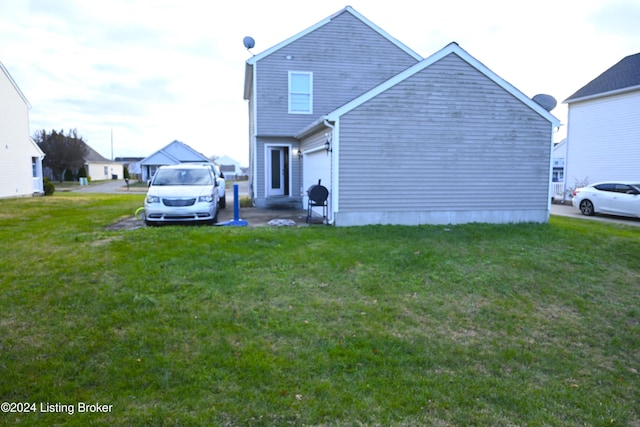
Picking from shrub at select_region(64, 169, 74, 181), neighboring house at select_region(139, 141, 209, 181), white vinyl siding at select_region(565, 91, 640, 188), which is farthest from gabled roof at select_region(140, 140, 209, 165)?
white vinyl siding at select_region(565, 91, 640, 188)

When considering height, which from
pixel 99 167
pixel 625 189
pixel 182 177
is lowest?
pixel 625 189

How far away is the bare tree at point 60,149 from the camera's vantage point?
151 ft

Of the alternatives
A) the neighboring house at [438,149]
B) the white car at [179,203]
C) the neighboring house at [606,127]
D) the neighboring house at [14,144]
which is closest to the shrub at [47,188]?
the neighboring house at [14,144]

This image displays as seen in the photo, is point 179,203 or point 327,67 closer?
point 179,203


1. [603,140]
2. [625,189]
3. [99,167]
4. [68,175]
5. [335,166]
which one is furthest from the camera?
[99,167]

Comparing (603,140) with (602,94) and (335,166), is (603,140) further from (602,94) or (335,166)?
(335,166)

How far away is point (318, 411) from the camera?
299cm

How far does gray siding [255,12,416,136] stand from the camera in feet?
49.5

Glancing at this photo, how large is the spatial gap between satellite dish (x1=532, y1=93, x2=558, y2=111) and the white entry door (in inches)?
361

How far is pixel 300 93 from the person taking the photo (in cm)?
1541

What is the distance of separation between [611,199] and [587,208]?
1.06 m

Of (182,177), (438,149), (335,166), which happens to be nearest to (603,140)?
(438,149)

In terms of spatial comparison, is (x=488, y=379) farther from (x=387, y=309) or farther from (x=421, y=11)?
(x=421, y=11)

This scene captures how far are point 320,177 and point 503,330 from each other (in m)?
8.16
